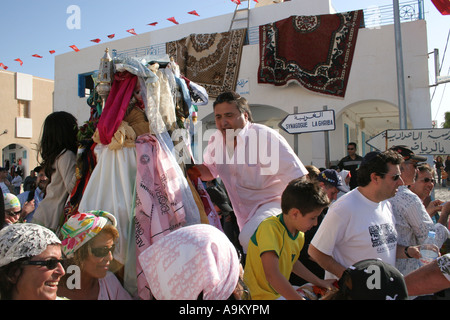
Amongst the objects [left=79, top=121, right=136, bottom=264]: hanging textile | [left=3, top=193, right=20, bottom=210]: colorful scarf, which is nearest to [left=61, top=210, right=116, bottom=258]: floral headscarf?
[left=79, top=121, right=136, bottom=264]: hanging textile

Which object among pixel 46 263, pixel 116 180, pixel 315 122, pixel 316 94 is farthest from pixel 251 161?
pixel 316 94

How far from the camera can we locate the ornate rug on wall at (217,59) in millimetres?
12523

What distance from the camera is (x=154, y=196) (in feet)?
8.68

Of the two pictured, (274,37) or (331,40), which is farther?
(274,37)

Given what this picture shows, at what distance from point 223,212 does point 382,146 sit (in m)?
3.45

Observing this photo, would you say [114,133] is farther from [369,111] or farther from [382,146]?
[369,111]

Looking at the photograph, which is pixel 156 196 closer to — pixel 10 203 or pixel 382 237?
pixel 382 237

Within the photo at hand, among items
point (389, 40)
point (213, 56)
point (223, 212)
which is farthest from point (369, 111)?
point (223, 212)

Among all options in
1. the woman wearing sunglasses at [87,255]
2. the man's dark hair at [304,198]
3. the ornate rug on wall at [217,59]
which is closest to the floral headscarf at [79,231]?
the woman wearing sunglasses at [87,255]

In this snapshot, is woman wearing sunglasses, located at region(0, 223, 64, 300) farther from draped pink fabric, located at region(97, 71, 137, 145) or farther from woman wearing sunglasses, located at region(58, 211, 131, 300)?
draped pink fabric, located at region(97, 71, 137, 145)

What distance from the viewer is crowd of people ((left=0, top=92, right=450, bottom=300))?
157 centimetres

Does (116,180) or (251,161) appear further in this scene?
(251,161)

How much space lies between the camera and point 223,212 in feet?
16.3

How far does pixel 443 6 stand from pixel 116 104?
31.0ft
